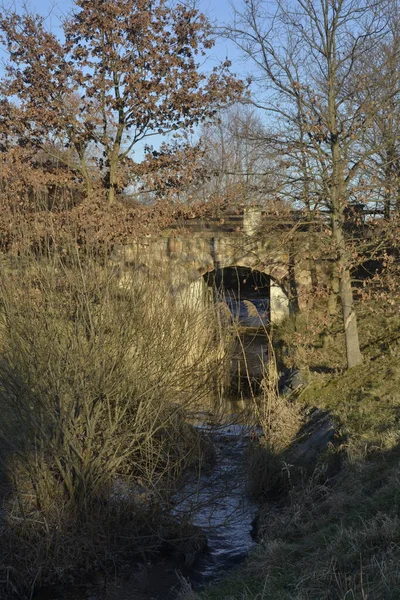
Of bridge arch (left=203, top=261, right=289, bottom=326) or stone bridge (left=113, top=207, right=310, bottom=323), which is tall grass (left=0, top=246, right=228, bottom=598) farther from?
bridge arch (left=203, top=261, right=289, bottom=326)

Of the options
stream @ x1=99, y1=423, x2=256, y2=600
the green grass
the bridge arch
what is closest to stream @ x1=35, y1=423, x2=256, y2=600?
stream @ x1=99, y1=423, x2=256, y2=600

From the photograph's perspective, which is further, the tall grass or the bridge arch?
the bridge arch

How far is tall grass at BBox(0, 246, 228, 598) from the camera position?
23.7 ft

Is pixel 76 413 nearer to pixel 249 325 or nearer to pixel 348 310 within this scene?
pixel 348 310

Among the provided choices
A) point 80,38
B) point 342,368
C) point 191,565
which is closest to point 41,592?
point 191,565

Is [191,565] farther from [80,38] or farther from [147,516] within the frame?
[80,38]

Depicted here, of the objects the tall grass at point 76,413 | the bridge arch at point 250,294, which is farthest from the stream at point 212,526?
the bridge arch at point 250,294

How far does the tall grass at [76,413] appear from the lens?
722 cm

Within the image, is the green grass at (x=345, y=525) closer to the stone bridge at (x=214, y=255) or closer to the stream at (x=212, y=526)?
the stream at (x=212, y=526)

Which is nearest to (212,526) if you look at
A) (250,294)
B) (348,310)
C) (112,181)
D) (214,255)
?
(348,310)

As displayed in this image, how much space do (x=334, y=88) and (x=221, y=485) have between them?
696cm

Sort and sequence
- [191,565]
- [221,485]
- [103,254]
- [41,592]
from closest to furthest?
[41,592], [191,565], [103,254], [221,485]

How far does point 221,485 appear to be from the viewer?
9438 mm

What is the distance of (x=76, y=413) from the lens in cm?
773
